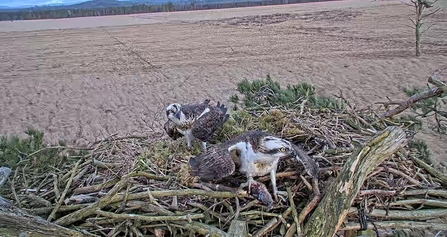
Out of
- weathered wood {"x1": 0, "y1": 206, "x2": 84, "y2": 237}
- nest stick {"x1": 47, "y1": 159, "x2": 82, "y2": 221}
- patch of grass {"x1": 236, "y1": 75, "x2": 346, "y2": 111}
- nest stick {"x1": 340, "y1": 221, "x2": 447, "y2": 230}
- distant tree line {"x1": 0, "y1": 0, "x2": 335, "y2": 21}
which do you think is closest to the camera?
weathered wood {"x1": 0, "y1": 206, "x2": 84, "y2": 237}

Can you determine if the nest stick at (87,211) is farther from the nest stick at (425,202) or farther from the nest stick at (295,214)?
the nest stick at (425,202)

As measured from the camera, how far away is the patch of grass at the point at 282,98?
3.97 m

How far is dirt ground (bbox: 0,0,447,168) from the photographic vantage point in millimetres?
10367

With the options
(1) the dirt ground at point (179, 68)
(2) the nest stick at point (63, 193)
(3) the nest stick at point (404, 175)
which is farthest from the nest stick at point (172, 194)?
(1) the dirt ground at point (179, 68)

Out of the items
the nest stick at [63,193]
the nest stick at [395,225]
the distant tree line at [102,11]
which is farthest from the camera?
the distant tree line at [102,11]

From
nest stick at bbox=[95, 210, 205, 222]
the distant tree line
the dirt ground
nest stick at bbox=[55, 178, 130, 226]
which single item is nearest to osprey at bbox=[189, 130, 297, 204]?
nest stick at bbox=[95, 210, 205, 222]

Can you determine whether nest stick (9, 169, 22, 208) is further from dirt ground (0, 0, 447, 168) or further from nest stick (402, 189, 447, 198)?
dirt ground (0, 0, 447, 168)

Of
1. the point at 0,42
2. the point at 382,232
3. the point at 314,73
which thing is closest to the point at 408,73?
the point at 314,73

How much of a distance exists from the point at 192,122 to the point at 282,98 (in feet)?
4.79

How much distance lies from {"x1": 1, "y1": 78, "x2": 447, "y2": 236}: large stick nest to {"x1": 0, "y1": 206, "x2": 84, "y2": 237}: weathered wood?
160 millimetres

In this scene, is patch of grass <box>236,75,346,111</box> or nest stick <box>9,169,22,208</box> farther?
patch of grass <box>236,75,346,111</box>

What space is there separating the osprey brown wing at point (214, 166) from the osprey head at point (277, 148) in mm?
220

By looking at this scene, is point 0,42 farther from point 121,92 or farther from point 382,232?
point 382,232

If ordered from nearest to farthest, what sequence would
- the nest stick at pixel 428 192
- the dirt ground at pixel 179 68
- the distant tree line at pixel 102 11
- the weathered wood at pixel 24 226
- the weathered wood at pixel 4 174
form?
the weathered wood at pixel 24 226 → the nest stick at pixel 428 192 → the weathered wood at pixel 4 174 → the dirt ground at pixel 179 68 → the distant tree line at pixel 102 11
